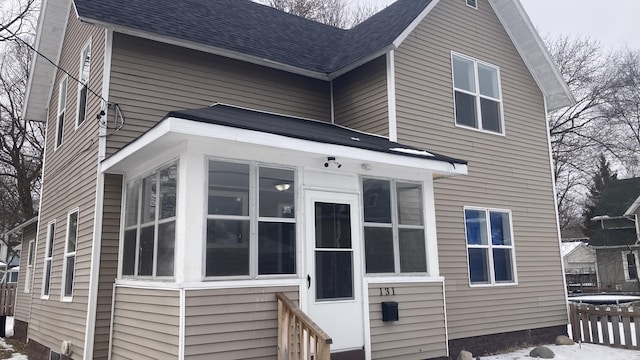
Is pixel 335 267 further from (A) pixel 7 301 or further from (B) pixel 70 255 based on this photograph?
(A) pixel 7 301

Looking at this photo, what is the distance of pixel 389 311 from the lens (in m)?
6.80

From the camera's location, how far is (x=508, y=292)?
31.6 feet

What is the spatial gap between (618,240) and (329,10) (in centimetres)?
1949

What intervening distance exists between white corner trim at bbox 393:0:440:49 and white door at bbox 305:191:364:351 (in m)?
3.06

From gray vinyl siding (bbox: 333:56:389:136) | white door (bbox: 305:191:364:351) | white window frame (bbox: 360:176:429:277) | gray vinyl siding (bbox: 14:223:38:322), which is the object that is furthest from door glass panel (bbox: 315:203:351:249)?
gray vinyl siding (bbox: 14:223:38:322)

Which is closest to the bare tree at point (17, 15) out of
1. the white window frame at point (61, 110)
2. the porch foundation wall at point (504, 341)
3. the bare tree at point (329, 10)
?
the bare tree at point (329, 10)

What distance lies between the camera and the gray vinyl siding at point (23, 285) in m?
12.2

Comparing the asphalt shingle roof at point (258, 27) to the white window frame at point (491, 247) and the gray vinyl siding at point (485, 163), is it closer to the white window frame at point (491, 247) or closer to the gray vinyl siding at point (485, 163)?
the gray vinyl siding at point (485, 163)

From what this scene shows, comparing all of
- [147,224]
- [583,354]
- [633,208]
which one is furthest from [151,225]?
[633,208]

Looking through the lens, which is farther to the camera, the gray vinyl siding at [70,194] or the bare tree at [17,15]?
the bare tree at [17,15]

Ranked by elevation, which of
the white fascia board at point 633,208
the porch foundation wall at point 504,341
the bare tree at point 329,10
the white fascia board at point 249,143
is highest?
the bare tree at point 329,10

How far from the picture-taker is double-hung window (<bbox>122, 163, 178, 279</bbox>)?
232 inches

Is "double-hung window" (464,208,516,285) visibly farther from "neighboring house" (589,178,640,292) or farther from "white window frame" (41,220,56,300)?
"neighboring house" (589,178,640,292)

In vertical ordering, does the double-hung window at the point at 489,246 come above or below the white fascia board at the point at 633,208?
below
